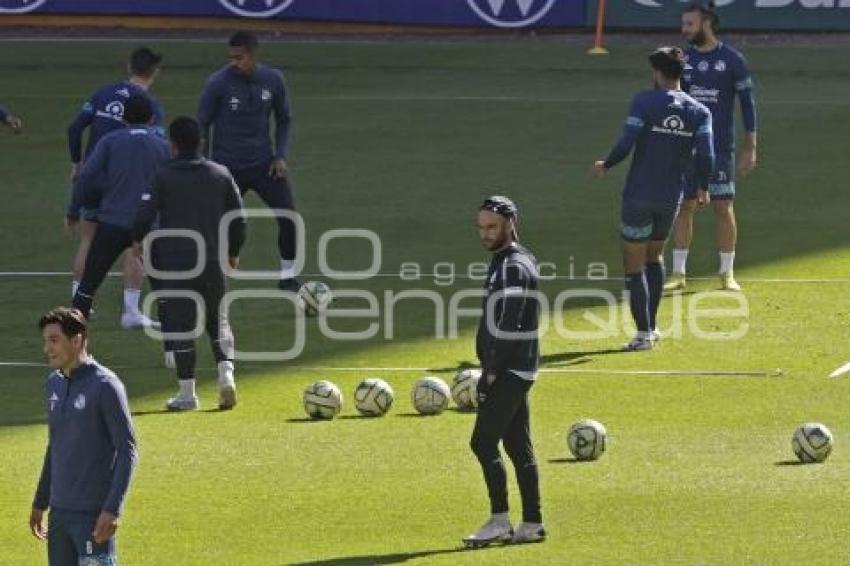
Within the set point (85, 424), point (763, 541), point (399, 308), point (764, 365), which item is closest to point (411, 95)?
point (399, 308)

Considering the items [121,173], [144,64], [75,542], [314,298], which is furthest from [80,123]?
[75,542]

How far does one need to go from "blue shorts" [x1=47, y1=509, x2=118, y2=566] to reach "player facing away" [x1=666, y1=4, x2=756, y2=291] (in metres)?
12.1

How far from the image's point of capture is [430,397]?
18328 millimetres

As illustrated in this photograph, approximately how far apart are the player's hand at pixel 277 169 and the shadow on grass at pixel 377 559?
8.77 meters

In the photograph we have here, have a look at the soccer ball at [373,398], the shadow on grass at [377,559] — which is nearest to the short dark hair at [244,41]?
the soccer ball at [373,398]

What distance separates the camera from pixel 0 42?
4359 centimetres

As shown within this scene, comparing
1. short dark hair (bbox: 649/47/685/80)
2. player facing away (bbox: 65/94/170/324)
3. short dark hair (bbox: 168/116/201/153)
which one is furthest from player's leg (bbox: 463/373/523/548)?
short dark hair (bbox: 649/47/685/80)

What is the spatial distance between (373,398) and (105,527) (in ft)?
22.0

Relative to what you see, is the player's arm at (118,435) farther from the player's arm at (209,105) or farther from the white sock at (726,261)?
the white sock at (726,261)

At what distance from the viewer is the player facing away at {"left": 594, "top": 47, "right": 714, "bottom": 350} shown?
20.3 metres

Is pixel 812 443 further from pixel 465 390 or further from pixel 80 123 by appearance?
pixel 80 123

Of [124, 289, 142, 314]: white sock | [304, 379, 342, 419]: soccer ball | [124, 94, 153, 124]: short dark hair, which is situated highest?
[124, 94, 153, 124]: short dark hair

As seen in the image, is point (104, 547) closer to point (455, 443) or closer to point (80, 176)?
point (455, 443)

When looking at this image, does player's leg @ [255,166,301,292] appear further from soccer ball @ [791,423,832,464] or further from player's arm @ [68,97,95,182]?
soccer ball @ [791,423,832,464]
